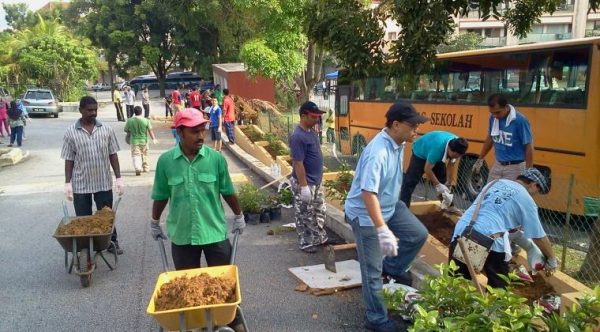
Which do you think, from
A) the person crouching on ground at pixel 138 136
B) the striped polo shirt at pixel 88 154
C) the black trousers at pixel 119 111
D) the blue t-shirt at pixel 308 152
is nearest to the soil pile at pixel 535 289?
the blue t-shirt at pixel 308 152

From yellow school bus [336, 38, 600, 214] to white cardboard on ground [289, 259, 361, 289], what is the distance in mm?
2003

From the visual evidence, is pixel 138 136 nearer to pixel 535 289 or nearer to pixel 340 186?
pixel 340 186

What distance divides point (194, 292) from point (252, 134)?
12.9 meters

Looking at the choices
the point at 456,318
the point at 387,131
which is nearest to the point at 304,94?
the point at 387,131

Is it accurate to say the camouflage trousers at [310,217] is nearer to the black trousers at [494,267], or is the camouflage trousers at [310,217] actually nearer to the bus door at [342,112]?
the black trousers at [494,267]

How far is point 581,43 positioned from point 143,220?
7.32 meters

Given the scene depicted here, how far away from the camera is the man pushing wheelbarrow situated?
3623 mm

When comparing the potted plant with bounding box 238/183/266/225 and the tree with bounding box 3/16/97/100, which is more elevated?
the tree with bounding box 3/16/97/100

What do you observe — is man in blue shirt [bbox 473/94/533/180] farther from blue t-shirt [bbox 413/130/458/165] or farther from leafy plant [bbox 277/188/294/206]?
leafy plant [bbox 277/188/294/206]

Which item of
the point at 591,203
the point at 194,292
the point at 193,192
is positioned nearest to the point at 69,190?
the point at 193,192

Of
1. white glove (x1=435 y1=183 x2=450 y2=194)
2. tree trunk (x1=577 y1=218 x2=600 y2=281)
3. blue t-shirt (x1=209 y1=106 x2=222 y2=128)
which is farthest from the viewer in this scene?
blue t-shirt (x1=209 y1=106 x2=222 y2=128)

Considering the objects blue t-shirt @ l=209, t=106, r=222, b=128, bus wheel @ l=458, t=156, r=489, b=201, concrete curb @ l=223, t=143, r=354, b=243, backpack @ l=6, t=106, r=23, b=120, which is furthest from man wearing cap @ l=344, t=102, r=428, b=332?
backpack @ l=6, t=106, r=23, b=120

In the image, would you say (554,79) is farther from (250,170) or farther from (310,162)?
(250,170)

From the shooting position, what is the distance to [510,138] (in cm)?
596
